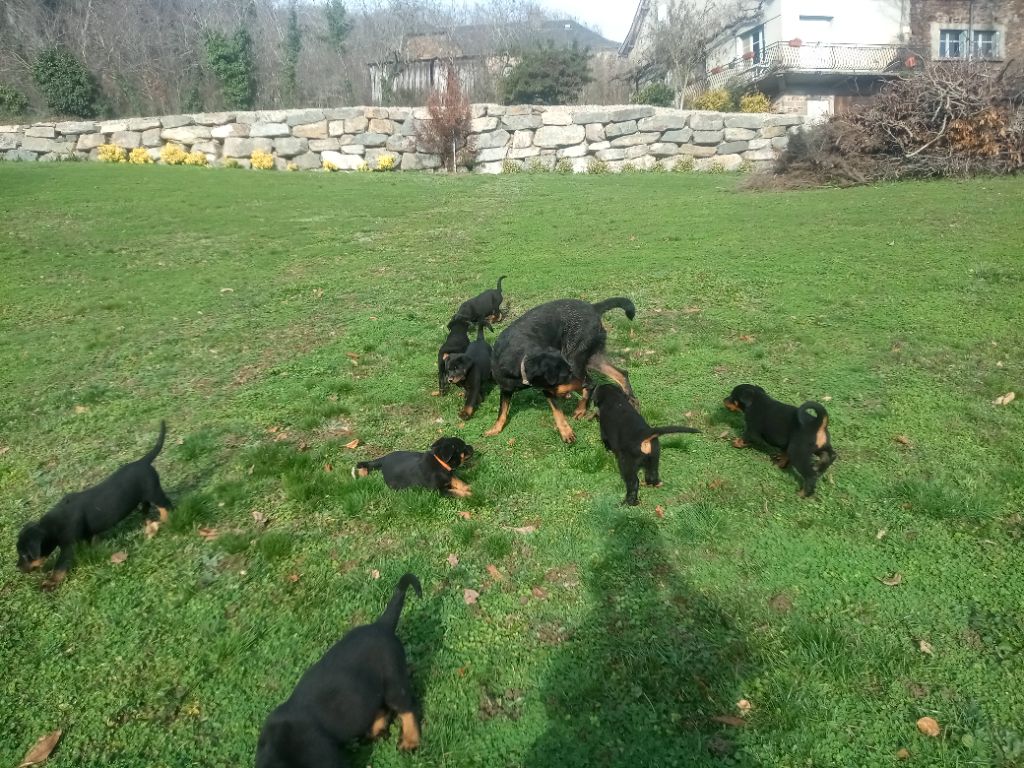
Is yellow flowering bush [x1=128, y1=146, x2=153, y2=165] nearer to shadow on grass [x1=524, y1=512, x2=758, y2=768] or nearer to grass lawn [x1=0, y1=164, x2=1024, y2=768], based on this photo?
grass lawn [x1=0, y1=164, x2=1024, y2=768]

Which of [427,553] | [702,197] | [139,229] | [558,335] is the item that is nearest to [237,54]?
[139,229]

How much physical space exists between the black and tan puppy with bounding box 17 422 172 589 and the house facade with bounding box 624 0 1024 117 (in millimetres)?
32259

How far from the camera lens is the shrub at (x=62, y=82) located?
22688 millimetres

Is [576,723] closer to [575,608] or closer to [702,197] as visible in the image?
[575,608]

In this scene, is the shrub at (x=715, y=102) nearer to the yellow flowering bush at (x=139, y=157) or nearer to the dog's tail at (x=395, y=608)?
the yellow flowering bush at (x=139, y=157)

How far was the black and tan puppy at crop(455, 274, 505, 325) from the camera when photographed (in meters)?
7.16

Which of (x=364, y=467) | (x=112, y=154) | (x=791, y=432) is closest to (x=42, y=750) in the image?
(x=364, y=467)

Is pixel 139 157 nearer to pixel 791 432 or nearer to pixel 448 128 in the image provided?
pixel 448 128

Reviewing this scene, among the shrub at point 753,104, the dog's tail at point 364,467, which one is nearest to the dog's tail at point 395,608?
the dog's tail at point 364,467

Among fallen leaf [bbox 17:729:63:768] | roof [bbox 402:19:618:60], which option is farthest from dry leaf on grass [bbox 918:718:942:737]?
roof [bbox 402:19:618:60]

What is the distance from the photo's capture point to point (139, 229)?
1225 cm

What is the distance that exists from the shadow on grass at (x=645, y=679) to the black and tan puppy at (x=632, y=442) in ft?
2.38

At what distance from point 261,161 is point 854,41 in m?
28.7

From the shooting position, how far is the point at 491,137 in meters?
22.1
